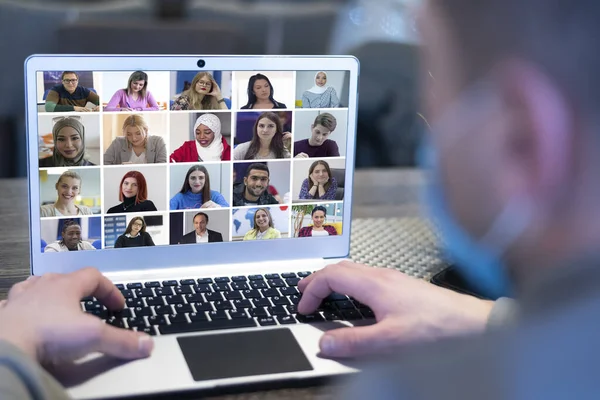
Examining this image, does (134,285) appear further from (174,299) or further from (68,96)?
(68,96)

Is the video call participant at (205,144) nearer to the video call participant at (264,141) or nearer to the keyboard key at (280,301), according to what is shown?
the video call participant at (264,141)

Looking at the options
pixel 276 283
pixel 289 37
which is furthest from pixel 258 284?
pixel 289 37

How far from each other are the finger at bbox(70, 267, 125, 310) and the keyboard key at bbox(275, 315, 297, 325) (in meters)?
0.20

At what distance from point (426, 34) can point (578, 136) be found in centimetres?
14

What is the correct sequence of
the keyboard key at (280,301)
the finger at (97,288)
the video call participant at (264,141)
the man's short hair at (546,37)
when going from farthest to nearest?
the video call participant at (264,141) → the keyboard key at (280,301) → the finger at (97,288) → the man's short hair at (546,37)

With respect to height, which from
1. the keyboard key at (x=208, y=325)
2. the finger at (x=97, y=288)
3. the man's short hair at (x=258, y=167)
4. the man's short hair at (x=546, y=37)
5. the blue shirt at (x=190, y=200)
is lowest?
the keyboard key at (x=208, y=325)

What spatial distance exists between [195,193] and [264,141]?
128mm

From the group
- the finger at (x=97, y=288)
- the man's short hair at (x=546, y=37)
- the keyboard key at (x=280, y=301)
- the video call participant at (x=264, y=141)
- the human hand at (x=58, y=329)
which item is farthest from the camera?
the video call participant at (x=264, y=141)

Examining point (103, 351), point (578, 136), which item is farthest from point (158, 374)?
point (578, 136)

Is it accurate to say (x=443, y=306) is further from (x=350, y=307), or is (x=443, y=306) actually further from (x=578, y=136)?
(x=578, y=136)

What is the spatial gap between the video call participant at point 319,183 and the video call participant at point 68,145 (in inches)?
13.1

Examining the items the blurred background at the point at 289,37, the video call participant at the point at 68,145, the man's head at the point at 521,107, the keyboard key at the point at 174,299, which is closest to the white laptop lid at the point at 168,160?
the video call participant at the point at 68,145

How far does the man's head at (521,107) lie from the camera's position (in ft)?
1.50

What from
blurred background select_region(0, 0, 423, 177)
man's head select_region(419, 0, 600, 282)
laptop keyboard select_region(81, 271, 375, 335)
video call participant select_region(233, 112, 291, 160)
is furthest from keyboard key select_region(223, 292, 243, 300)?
blurred background select_region(0, 0, 423, 177)
